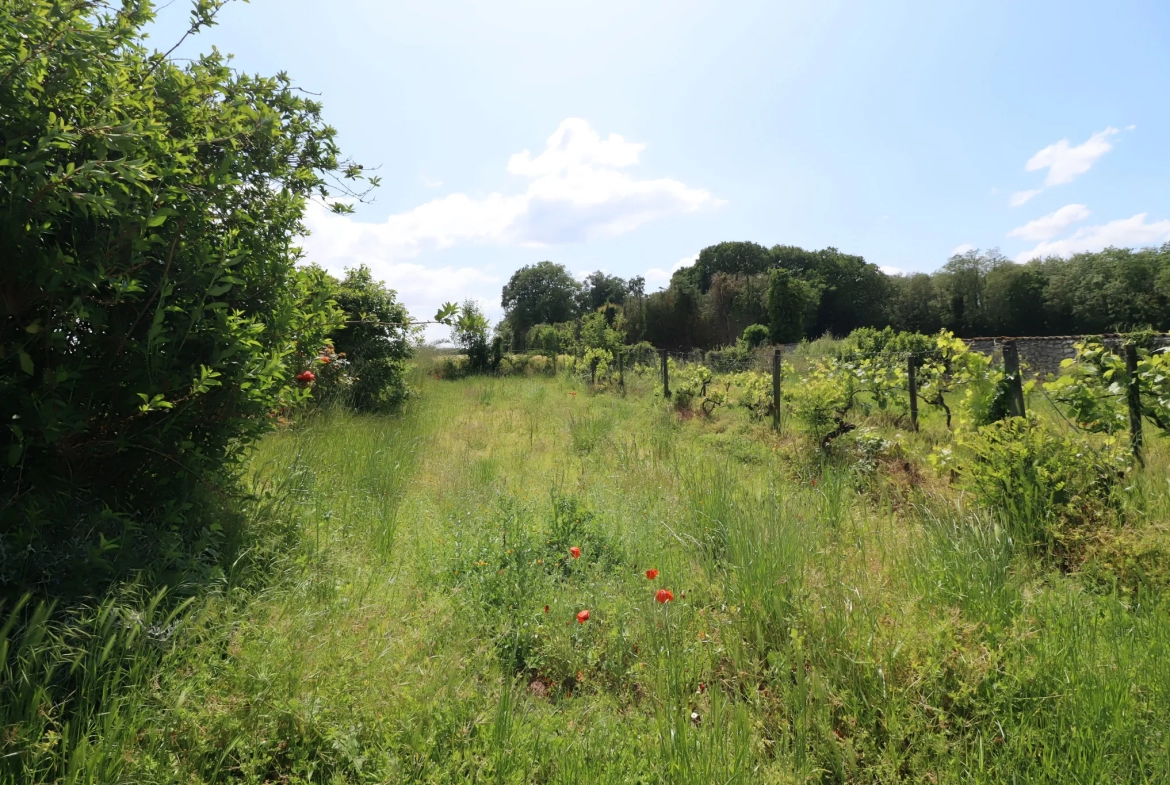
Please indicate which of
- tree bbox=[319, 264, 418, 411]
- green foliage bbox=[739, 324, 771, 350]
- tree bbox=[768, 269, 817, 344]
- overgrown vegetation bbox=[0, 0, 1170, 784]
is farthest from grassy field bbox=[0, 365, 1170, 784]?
tree bbox=[768, 269, 817, 344]

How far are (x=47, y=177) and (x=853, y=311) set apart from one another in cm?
5192

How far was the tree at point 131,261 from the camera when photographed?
6.19 feet

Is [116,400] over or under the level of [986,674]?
over

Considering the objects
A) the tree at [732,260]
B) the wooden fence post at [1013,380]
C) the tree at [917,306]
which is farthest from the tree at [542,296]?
the wooden fence post at [1013,380]

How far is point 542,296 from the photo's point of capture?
5391 cm

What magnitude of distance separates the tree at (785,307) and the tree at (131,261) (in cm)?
3357

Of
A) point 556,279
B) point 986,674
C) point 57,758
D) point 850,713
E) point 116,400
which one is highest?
point 556,279

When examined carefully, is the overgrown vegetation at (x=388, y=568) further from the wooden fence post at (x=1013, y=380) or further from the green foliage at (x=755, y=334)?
the green foliage at (x=755, y=334)

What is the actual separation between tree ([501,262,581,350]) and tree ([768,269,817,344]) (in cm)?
2344

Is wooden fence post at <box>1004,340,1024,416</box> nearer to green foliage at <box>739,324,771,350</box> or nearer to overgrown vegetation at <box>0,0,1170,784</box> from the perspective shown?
overgrown vegetation at <box>0,0,1170,784</box>

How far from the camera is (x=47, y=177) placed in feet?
6.26

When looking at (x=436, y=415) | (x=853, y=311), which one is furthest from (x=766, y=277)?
(x=436, y=415)

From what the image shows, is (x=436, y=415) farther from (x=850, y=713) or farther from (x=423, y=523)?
(x=850, y=713)

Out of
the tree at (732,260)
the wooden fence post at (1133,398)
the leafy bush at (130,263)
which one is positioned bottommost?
the wooden fence post at (1133,398)
